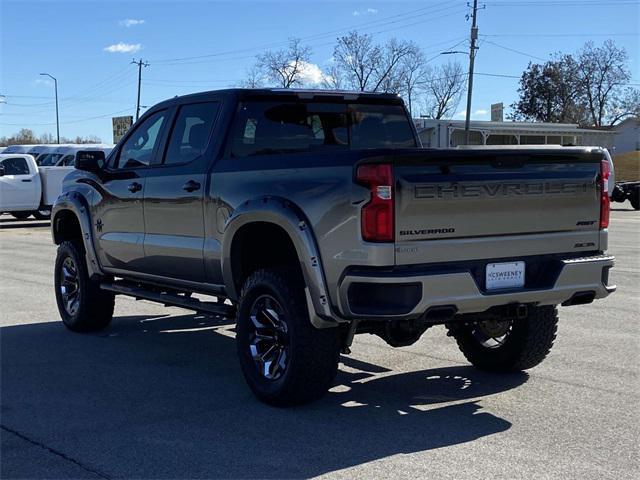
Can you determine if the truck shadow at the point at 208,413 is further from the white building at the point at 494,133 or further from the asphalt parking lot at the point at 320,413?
the white building at the point at 494,133

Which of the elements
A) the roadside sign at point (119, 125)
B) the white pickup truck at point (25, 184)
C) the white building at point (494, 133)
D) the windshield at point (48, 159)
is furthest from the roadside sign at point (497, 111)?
the white pickup truck at point (25, 184)

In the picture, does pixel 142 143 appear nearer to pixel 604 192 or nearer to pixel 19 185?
pixel 604 192

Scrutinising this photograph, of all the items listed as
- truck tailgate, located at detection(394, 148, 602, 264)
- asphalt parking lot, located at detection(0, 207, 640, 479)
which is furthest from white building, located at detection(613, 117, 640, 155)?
truck tailgate, located at detection(394, 148, 602, 264)

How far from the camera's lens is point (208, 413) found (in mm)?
5422

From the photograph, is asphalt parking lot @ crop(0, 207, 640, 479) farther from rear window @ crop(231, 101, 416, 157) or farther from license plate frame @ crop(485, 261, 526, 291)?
rear window @ crop(231, 101, 416, 157)

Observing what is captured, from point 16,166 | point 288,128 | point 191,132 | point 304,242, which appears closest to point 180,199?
point 191,132

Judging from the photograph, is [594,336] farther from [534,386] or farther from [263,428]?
[263,428]

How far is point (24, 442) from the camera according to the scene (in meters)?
4.88

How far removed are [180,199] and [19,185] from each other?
18.6 m

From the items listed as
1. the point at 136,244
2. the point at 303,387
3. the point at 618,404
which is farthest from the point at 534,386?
the point at 136,244

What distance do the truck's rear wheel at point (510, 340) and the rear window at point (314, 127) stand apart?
1.73 m

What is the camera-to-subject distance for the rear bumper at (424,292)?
15.7 feet

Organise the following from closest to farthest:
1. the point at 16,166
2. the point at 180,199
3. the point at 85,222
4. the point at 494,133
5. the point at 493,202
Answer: the point at 493,202 < the point at 180,199 < the point at 85,222 < the point at 16,166 < the point at 494,133

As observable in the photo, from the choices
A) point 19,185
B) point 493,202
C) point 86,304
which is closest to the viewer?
point 493,202
